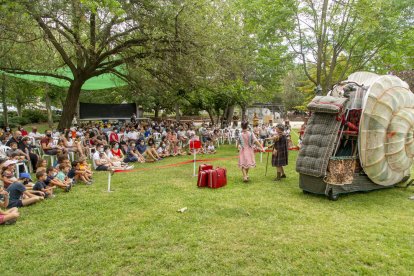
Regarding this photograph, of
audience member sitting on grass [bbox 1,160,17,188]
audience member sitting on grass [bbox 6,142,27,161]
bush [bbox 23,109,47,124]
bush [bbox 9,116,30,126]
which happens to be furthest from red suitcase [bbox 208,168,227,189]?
bush [bbox 23,109,47,124]

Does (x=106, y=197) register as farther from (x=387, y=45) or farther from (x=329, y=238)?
(x=387, y=45)

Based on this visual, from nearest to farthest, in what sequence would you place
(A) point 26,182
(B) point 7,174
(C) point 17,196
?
(C) point 17,196 → (B) point 7,174 → (A) point 26,182

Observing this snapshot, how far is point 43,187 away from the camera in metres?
6.96

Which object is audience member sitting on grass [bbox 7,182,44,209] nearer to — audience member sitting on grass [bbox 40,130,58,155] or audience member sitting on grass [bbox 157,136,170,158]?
audience member sitting on grass [bbox 40,130,58,155]

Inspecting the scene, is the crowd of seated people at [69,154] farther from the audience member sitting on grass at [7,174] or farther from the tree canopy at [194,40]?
the tree canopy at [194,40]

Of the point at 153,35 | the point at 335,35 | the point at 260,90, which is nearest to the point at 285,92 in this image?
the point at 260,90

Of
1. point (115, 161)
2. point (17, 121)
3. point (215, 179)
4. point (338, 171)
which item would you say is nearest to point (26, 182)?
point (115, 161)

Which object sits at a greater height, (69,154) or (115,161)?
(69,154)

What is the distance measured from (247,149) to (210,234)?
3881 millimetres

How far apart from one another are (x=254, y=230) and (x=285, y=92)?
43.2 meters

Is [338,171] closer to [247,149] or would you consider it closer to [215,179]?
[247,149]

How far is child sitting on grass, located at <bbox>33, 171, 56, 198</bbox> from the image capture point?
687cm

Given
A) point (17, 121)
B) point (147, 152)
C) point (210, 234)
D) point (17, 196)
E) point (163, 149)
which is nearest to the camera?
point (210, 234)

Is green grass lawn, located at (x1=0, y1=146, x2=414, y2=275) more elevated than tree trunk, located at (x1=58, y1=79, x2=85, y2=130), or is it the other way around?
tree trunk, located at (x1=58, y1=79, x2=85, y2=130)
